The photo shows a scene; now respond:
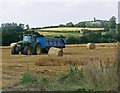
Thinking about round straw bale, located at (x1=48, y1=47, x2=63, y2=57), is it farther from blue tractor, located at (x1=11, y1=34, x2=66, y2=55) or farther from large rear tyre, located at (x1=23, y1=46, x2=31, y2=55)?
large rear tyre, located at (x1=23, y1=46, x2=31, y2=55)

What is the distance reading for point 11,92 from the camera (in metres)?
9.39

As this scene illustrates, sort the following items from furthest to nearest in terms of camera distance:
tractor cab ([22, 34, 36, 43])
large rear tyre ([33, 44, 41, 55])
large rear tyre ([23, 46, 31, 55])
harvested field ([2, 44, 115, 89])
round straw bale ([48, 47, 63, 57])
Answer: tractor cab ([22, 34, 36, 43]), large rear tyre ([33, 44, 41, 55]), large rear tyre ([23, 46, 31, 55]), round straw bale ([48, 47, 63, 57]), harvested field ([2, 44, 115, 89])

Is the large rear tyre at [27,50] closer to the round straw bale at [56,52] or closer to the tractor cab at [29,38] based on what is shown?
the tractor cab at [29,38]

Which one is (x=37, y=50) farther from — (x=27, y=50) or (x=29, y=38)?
(x=29, y=38)

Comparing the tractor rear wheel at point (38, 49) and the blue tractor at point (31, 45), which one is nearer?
the blue tractor at point (31, 45)

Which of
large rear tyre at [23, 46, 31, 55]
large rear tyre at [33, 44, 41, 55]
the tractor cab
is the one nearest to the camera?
large rear tyre at [23, 46, 31, 55]

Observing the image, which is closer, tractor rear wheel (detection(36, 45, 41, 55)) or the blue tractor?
the blue tractor

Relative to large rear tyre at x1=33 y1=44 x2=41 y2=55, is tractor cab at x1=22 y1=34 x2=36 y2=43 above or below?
above

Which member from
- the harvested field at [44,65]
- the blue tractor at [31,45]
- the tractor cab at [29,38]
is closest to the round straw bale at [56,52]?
the blue tractor at [31,45]

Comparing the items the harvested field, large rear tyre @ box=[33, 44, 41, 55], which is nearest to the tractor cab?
large rear tyre @ box=[33, 44, 41, 55]

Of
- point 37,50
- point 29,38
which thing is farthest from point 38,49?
point 29,38

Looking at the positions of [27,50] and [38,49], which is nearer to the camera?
[27,50]

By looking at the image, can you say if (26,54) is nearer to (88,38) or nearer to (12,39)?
(12,39)

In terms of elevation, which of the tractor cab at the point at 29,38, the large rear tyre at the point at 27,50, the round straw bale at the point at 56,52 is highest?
the tractor cab at the point at 29,38
